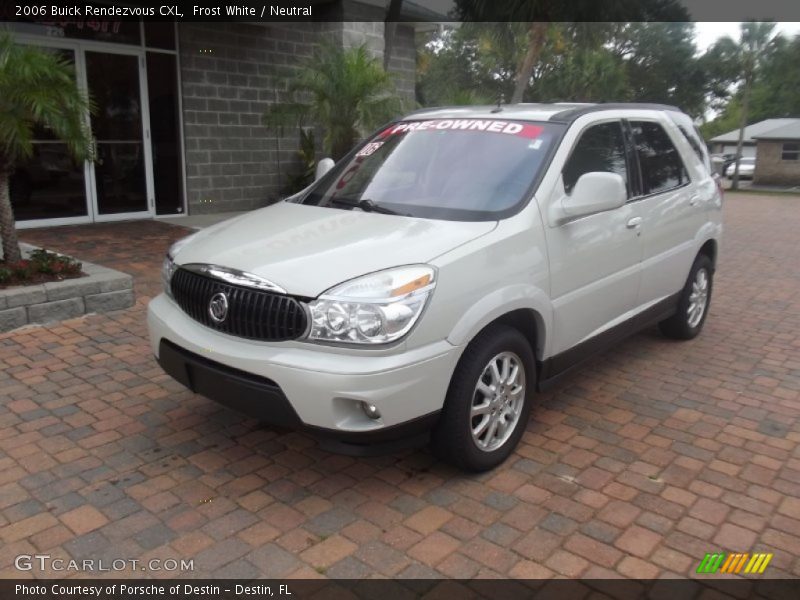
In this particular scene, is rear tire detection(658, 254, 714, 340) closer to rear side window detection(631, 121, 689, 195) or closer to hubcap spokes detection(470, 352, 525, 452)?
rear side window detection(631, 121, 689, 195)

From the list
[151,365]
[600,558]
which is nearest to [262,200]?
[151,365]

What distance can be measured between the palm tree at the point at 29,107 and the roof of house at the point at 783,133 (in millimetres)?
40334

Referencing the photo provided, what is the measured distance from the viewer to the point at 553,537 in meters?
3.03

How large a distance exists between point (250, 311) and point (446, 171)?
1531 millimetres

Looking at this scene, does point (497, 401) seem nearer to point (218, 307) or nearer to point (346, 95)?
point (218, 307)

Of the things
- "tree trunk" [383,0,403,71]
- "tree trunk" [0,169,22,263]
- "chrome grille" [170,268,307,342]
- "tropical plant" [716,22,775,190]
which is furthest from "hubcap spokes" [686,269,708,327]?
"tropical plant" [716,22,775,190]

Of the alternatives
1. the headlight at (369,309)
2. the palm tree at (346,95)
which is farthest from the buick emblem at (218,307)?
the palm tree at (346,95)

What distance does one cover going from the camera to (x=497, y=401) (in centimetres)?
351

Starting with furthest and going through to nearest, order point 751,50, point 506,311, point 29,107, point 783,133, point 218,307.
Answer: point 783,133, point 751,50, point 29,107, point 506,311, point 218,307

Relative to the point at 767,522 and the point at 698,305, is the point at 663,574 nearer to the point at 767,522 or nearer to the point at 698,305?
the point at 767,522

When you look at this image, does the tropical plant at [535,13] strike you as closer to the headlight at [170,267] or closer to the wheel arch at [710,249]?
the wheel arch at [710,249]

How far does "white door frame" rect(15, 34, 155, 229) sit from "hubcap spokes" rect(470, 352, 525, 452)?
787 cm

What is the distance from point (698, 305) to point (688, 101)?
4395cm

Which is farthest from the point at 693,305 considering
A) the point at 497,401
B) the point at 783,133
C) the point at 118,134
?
the point at 783,133
